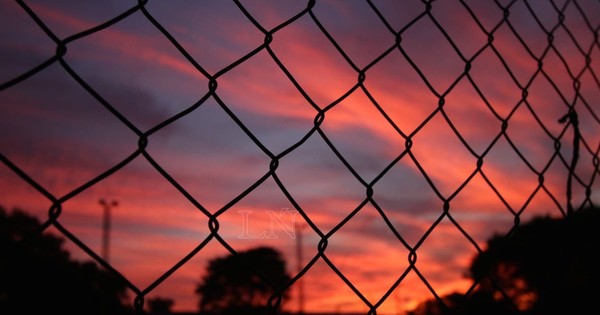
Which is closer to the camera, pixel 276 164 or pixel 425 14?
pixel 276 164

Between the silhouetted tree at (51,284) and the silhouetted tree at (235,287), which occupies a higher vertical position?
the silhouetted tree at (235,287)

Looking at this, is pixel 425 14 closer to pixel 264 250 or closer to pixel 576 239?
pixel 576 239

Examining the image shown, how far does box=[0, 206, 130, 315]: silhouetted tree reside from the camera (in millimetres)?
16266

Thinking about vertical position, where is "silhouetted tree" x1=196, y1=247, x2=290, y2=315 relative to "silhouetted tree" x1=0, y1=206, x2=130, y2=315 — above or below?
above

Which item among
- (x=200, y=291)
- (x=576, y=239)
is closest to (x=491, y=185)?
(x=576, y=239)

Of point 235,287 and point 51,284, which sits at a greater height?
point 235,287

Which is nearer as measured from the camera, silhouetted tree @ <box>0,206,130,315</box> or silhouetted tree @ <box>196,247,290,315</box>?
silhouetted tree @ <box>0,206,130,315</box>

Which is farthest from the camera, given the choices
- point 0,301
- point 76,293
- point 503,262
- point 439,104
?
point 503,262

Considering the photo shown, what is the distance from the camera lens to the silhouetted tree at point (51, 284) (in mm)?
16266

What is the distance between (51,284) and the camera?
17219 millimetres

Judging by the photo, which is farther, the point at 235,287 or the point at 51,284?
the point at 235,287

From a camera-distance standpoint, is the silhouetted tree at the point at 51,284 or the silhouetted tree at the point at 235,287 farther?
the silhouetted tree at the point at 235,287

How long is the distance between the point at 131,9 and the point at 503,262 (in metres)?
Answer: 26.1

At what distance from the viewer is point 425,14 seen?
1.52 meters
